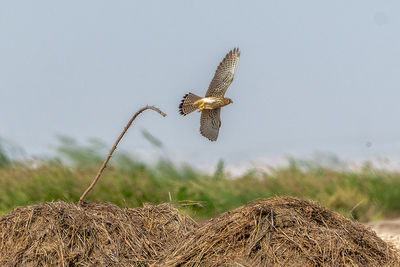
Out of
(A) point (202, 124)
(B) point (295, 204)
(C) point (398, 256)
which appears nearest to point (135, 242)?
(A) point (202, 124)

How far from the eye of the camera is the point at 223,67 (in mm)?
5871

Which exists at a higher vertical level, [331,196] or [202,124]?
[202,124]

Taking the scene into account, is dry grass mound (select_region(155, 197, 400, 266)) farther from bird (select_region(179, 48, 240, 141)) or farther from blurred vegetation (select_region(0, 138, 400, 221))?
blurred vegetation (select_region(0, 138, 400, 221))

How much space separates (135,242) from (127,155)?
7.20 meters

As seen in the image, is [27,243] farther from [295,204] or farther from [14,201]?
[14,201]

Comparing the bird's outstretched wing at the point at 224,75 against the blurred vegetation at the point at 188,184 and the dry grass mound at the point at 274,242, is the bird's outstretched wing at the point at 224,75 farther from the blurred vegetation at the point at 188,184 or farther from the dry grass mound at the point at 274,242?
the blurred vegetation at the point at 188,184

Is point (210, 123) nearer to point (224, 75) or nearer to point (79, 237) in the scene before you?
point (224, 75)

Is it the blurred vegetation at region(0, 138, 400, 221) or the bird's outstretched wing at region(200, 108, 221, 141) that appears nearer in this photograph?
the bird's outstretched wing at region(200, 108, 221, 141)

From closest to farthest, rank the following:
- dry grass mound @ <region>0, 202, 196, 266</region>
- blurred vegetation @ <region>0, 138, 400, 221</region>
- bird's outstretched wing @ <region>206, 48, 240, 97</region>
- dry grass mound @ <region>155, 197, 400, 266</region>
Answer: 1. dry grass mound @ <region>155, 197, 400, 266</region>
2. dry grass mound @ <region>0, 202, 196, 266</region>
3. bird's outstretched wing @ <region>206, 48, 240, 97</region>
4. blurred vegetation @ <region>0, 138, 400, 221</region>

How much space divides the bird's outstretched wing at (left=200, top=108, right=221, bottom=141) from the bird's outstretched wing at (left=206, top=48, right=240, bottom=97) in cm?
20

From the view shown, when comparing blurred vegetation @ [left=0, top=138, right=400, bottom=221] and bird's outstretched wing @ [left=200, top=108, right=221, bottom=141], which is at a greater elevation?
bird's outstretched wing @ [left=200, top=108, right=221, bottom=141]

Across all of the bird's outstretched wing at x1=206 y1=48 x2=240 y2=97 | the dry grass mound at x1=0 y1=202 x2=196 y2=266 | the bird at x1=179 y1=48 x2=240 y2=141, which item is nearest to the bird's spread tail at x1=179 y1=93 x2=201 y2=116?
the bird at x1=179 y1=48 x2=240 y2=141

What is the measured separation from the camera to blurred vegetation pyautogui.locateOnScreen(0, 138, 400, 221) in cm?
1137

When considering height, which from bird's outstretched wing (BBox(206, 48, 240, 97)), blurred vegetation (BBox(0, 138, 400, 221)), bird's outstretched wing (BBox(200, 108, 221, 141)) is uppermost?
bird's outstretched wing (BBox(206, 48, 240, 97))
